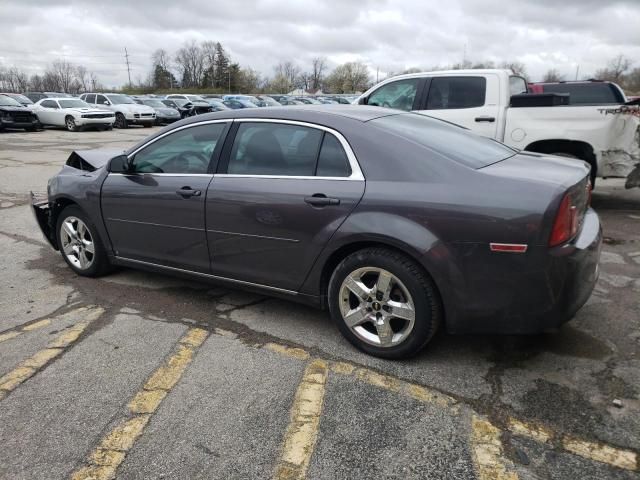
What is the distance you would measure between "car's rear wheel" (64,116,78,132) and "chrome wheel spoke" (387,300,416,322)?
78.4 feet

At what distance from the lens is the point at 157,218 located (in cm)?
399

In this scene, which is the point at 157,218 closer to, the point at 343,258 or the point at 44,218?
the point at 343,258

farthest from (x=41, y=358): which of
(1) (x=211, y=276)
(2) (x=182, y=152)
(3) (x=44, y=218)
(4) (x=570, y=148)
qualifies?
(4) (x=570, y=148)

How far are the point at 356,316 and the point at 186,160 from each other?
184 centimetres

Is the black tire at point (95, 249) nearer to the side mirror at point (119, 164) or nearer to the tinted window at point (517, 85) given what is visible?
the side mirror at point (119, 164)

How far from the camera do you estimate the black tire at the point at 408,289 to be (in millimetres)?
2924

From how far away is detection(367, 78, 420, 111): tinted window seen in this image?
7652 mm

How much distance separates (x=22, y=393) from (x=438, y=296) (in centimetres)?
245

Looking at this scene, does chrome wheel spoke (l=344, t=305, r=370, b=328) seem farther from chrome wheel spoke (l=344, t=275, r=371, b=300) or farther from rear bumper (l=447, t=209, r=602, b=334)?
rear bumper (l=447, t=209, r=602, b=334)

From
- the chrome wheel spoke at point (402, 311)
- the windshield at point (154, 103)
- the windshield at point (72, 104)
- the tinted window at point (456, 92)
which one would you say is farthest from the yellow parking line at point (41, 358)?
the windshield at point (154, 103)

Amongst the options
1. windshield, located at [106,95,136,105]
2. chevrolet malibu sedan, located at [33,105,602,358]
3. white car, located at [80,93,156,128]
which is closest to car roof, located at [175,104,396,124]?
chevrolet malibu sedan, located at [33,105,602,358]

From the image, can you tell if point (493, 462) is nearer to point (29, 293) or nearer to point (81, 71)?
point (29, 293)

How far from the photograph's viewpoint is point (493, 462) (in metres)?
2.28

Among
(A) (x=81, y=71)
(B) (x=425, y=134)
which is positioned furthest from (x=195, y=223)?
(A) (x=81, y=71)
